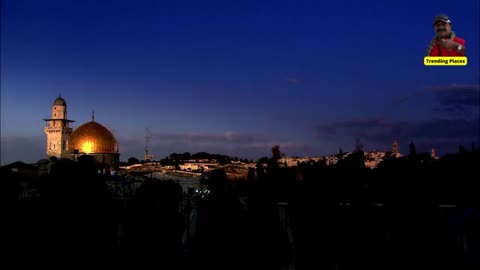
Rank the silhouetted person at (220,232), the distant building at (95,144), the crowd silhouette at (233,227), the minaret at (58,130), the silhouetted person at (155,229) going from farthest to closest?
the minaret at (58,130) < the distant building at (95,144) < the silhouetted person at (220,232) < the silhouetted person at (155,229) < the crowd silhouette at (233,227)

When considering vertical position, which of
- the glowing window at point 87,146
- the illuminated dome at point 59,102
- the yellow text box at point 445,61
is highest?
the illuminated dome at point 59,102

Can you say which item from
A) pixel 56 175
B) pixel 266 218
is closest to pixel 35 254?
pixel 56 175

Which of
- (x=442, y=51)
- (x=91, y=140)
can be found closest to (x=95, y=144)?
(x=91, y=140)

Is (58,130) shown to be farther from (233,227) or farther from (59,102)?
(233,227)

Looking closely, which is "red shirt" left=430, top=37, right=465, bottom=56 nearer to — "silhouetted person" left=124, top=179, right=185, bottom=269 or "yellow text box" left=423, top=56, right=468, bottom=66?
"yellow text box" left=423, top=56, right=468, bottom=66

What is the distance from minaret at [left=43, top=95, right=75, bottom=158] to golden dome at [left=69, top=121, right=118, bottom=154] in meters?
10.5

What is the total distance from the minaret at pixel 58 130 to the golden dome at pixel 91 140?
10526mm

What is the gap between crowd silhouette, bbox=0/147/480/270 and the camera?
45.9ft

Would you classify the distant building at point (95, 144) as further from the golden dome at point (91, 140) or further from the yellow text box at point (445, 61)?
the yellow text box at point (445, 61)

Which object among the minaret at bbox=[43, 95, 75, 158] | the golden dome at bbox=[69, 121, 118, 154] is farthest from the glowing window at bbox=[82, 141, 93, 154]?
the minaret at bbox=[43, 95, 75, 158]

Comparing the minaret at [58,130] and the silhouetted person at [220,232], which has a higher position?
the minaret at [58,130]

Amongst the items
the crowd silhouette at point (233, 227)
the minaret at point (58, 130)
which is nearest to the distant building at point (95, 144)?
the minaret at point (58, 130)

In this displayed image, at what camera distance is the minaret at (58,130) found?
76.6 meters

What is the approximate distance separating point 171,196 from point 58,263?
3727mm
